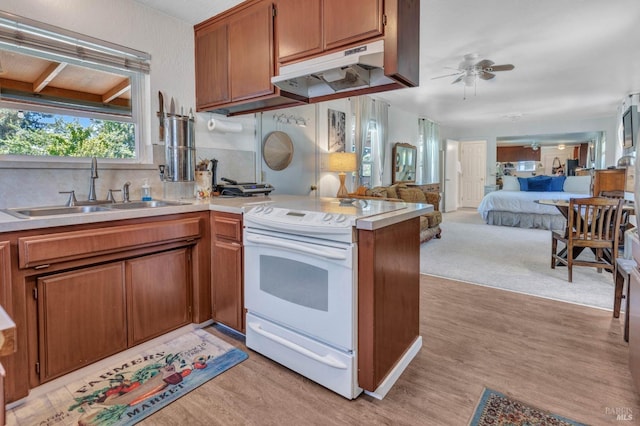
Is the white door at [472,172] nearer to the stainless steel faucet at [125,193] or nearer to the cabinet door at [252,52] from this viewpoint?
the cabinet door at [252,52]

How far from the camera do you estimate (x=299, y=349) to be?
1.78m

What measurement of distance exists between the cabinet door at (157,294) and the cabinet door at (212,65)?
1.39 metres

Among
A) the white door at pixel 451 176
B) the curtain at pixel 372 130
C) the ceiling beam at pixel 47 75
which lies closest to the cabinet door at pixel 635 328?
the ceiling beam at pixel 47 75

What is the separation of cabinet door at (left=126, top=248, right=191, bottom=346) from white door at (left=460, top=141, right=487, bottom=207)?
32.5ft

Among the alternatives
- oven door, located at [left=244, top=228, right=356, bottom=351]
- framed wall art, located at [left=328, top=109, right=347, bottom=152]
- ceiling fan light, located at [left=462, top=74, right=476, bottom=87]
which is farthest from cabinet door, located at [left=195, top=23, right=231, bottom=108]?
ceiling fan light, located at [left=462, top=74, right=476, bottom=87]

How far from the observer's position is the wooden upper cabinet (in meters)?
1.92

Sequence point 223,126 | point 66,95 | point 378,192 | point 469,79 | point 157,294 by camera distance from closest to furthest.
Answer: point 157,294
point 66,95
point 223,126
point 469,79
point 378,192

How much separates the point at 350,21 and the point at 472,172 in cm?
954

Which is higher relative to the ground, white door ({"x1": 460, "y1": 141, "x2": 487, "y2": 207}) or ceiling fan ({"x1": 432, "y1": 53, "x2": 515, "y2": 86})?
ceiling fan ({"x1": 432, "y1": 53, "x2": 515, "y2": 86})

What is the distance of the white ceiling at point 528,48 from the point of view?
9.19 feet

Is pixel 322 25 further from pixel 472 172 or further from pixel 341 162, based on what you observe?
pixel 472 172

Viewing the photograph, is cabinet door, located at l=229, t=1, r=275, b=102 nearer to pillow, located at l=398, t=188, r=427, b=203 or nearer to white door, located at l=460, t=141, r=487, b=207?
pillow, located at l=398, t=188, r=427, b=203

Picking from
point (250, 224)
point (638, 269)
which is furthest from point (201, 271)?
point (638, 269)

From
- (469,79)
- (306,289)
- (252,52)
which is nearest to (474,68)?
(469,79)
